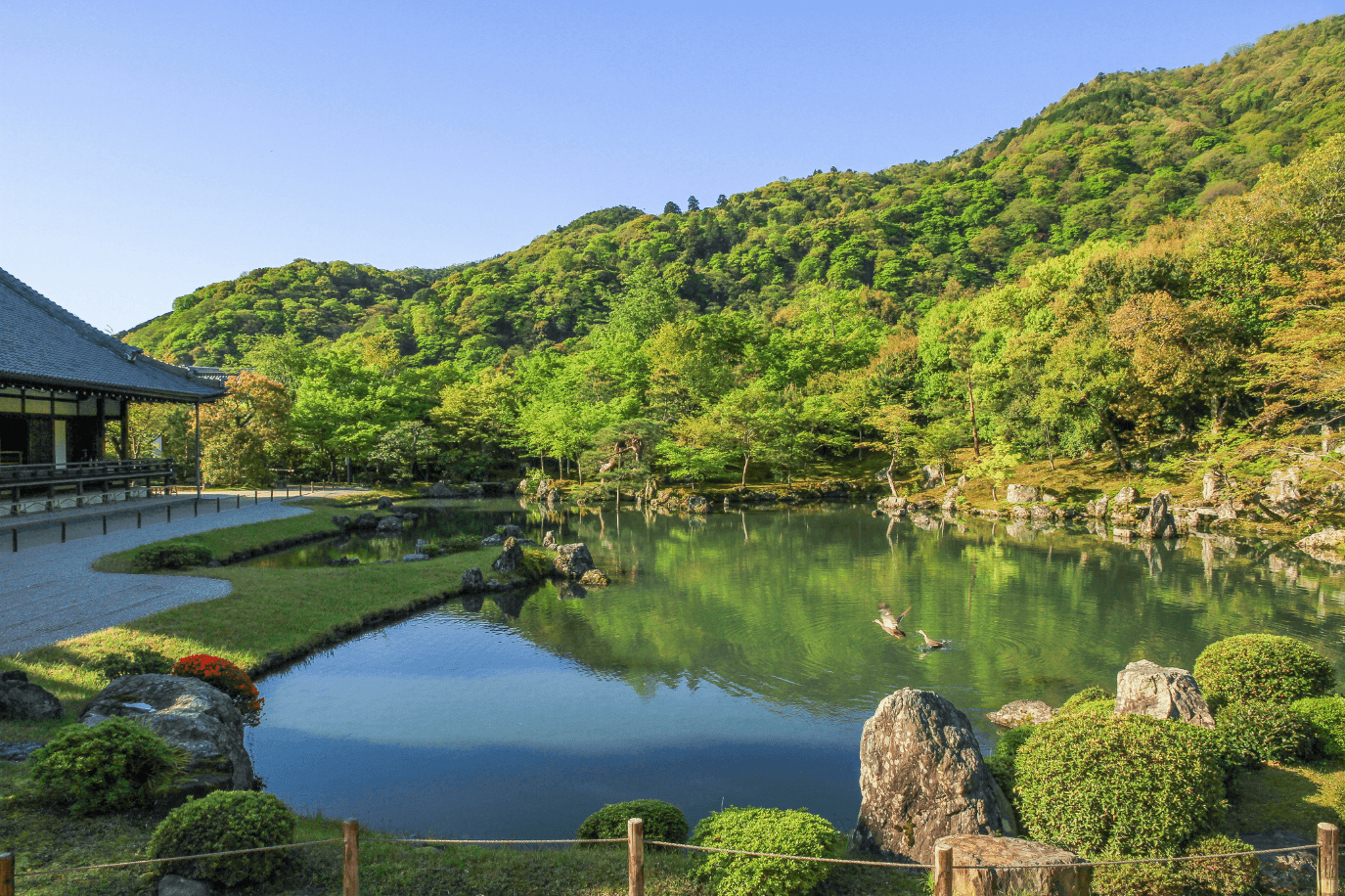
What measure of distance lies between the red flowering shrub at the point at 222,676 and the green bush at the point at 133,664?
99 centimetres

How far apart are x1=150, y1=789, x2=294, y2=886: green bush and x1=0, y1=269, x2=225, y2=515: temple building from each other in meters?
20.2

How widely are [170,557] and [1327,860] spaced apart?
20899mm

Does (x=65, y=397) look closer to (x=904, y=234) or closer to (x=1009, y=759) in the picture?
(x=1009, y=759)

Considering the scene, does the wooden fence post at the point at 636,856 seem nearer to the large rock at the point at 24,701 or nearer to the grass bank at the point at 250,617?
the grass bank at the point at 250,617

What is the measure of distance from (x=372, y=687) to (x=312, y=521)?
17677 mm

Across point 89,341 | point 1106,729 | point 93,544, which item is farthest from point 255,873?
point 89,341

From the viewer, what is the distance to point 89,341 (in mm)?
25047

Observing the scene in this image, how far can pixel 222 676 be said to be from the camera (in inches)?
377

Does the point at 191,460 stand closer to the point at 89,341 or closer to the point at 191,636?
the point at 89,341

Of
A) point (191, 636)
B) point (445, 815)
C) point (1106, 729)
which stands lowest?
point (445, 815)

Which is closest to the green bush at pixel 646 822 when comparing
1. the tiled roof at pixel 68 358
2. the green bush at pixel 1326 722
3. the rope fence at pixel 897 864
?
the rope fence at pixel 897 864

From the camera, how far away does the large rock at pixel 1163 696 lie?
7.82 metres

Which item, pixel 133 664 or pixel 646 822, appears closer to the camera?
pixel 646 822

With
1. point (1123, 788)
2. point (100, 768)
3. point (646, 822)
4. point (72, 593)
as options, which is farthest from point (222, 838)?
point (72, 593)
